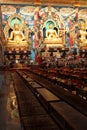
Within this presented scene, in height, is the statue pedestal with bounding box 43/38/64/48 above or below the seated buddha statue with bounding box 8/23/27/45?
below

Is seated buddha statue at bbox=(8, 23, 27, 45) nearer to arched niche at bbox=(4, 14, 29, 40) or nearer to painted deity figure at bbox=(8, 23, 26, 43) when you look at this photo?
painted deity figure at bbox=(8, 23, 26, 43)

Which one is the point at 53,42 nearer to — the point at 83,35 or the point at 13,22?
the point at 83,35

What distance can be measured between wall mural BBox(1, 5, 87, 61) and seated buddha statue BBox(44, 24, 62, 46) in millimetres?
333

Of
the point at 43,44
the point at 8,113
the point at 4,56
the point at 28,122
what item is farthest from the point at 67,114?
the point at 43,44

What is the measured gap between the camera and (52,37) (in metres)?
29.8

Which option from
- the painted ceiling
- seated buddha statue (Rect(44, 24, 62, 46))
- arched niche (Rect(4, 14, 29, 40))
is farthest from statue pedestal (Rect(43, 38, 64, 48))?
the painted ceiling

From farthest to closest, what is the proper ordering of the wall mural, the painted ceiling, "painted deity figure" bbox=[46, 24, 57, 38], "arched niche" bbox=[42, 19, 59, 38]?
1. "arched niche" bbox=[42, 19, 59, 38]
2. "painted deity figure" bbox=[46, 24, 57, 38]
3. the painted ceiling
4. the wall mural

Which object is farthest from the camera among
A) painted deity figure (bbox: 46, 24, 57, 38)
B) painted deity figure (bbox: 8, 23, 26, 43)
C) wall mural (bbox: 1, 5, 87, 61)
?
painted deity figure (bbox: 46, 24, 57, 38)

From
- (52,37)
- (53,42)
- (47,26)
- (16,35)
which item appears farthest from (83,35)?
(16,35)

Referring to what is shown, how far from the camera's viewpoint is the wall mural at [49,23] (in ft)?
95.9

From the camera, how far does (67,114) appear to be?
410 centimetres

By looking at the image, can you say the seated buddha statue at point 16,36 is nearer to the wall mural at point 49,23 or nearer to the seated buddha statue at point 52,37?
the wall mural at point 49,23

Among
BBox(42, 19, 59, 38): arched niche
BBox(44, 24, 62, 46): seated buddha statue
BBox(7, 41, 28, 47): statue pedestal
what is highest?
BBox(42, 19, 59, 38): arched niche

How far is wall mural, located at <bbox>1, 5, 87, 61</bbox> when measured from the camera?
29.2 metres
